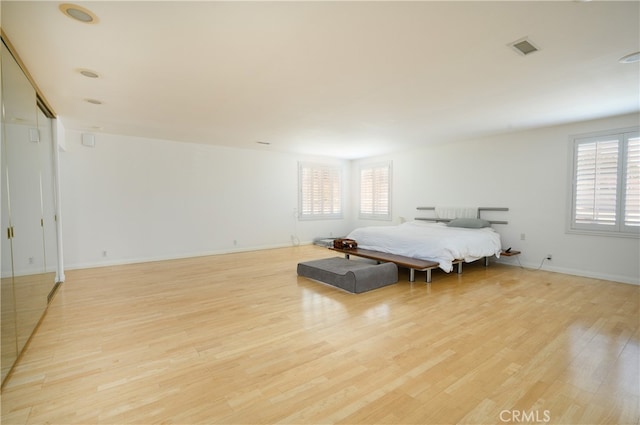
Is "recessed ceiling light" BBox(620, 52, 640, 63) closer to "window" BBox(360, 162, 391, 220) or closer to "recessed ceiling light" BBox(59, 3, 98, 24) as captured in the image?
"recessed ceiling light" BBox(59, 3, 98, 24)

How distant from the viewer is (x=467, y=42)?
8.04ft

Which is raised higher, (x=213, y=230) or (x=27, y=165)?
(x=27, y=165)

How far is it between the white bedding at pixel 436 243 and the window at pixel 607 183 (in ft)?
4.44

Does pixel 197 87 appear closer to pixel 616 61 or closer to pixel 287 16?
pixel 287 16

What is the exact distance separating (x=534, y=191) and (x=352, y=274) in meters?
3.91

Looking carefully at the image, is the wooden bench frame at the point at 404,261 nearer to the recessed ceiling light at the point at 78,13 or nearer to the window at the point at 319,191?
the window at the point at 319,191

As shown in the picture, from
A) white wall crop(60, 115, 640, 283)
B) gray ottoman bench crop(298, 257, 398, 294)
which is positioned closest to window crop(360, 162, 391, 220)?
white wall crop(60, 115, 640, 283)

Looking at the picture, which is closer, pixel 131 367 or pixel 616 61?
pixel 131 367

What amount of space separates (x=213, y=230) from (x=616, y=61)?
6899 millimetres

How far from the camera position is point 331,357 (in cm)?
238

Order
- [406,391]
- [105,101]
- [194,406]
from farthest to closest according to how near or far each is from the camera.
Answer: [105,101]
[406,391]
[194,406]

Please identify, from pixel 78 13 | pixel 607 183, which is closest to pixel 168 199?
pixel 78 13

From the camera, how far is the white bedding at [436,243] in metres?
4.69

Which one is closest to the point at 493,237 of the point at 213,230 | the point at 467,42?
the point at 467,42
